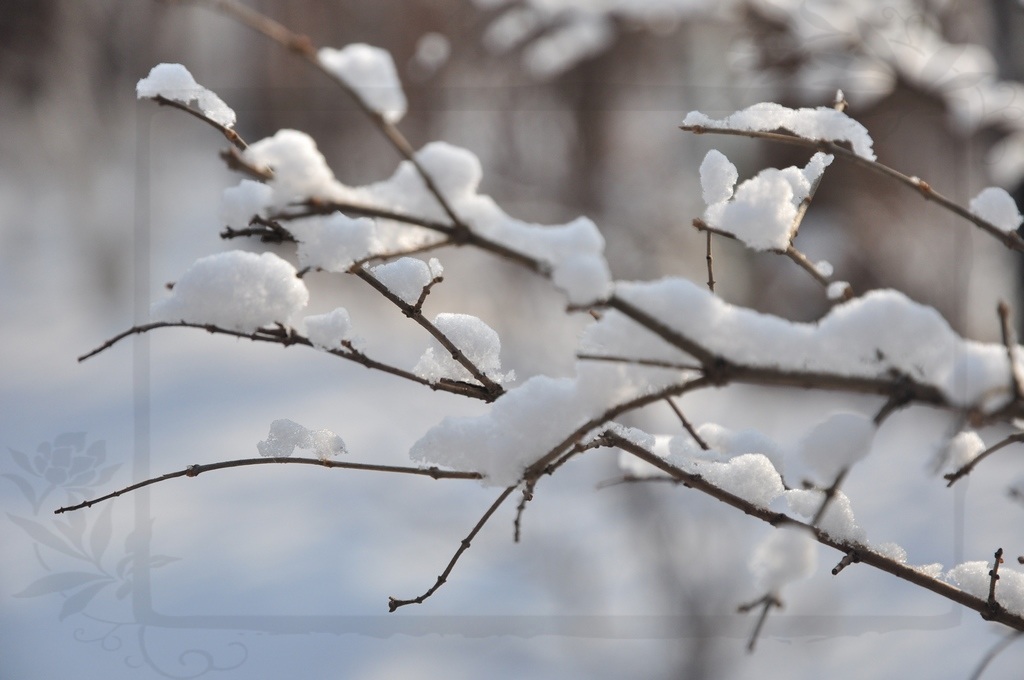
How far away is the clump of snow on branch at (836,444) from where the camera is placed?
0.84 ft

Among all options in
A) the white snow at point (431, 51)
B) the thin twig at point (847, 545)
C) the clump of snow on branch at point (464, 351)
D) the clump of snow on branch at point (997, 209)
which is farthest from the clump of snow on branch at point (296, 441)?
the white snow at point (431, 51)

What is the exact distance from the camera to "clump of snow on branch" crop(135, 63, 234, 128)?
359mm

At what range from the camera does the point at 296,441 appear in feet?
1.51

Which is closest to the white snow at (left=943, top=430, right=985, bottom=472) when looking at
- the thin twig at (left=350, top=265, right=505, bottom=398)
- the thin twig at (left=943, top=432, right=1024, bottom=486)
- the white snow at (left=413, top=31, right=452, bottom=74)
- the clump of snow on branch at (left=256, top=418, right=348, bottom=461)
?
the thin twig at (left=943, top=432, right=1024, bottom=486)

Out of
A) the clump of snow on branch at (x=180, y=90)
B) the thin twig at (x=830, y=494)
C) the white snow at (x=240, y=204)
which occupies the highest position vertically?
the clump of snow on branch at (x=180, y=90)

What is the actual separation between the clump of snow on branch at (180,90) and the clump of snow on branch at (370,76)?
166 mm

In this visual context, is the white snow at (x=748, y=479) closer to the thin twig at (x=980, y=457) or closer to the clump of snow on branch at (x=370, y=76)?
the thin twig at (x=980, y=457)

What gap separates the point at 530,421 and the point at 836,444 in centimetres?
14

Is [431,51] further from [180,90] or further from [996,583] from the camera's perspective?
[996,583]

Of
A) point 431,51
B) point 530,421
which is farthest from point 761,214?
point 431,51

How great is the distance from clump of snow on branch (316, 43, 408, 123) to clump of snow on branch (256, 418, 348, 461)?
271mm

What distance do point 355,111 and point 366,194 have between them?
5.17 feet
